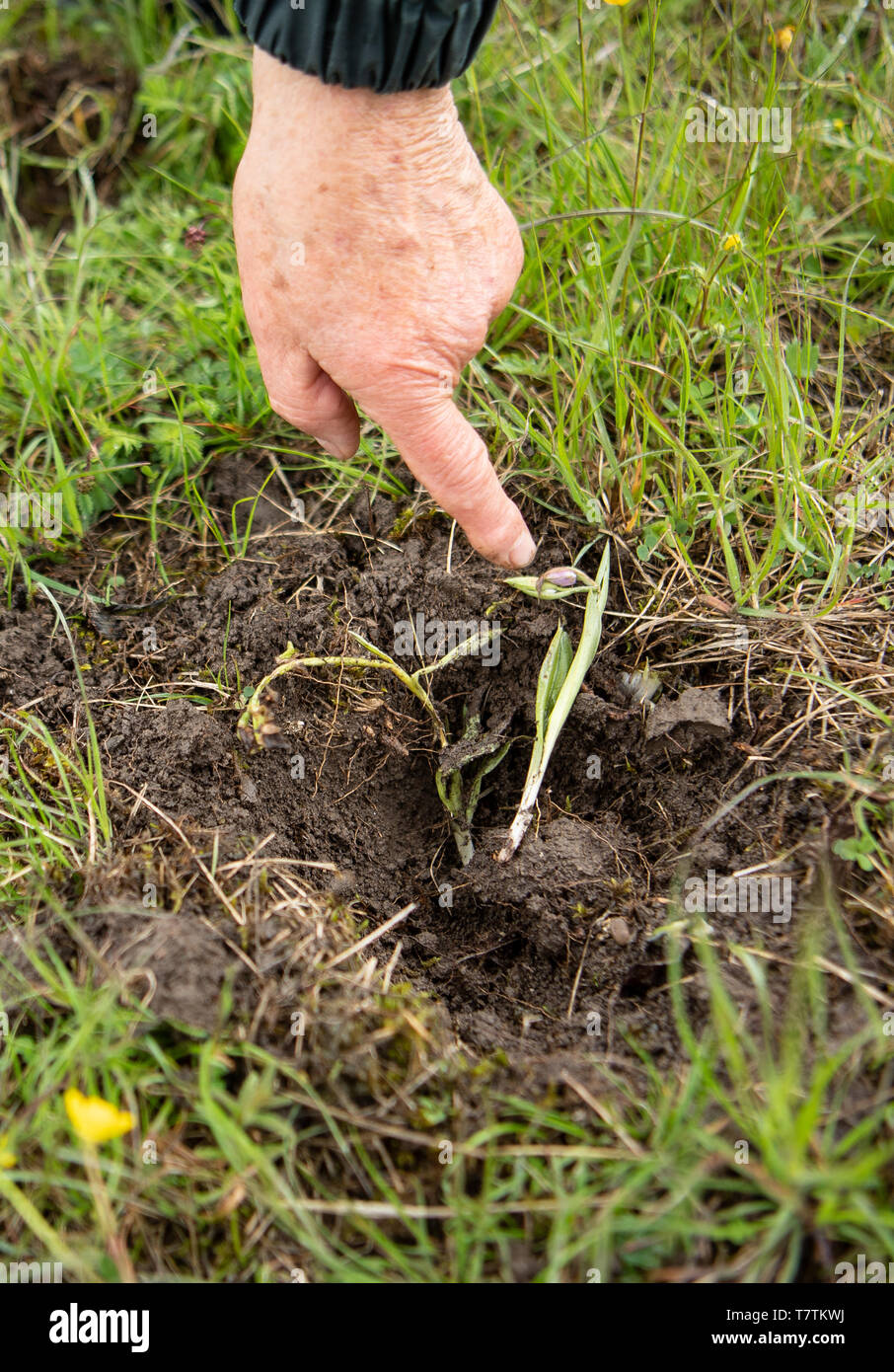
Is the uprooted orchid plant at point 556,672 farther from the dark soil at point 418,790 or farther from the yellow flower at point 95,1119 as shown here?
the yellow flower at point 95,1119

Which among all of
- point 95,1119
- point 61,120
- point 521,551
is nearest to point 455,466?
point 521,551

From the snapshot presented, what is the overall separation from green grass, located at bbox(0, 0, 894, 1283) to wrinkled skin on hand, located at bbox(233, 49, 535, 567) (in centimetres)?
37

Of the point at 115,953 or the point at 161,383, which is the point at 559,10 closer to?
the point at 161,383

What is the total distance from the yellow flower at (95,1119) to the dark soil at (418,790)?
6.6 inches

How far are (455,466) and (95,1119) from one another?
1.13 meters

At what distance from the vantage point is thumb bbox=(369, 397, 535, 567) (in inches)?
62.9

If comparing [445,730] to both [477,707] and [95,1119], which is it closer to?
[477,707]

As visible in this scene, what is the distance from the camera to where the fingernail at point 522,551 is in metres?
1.79

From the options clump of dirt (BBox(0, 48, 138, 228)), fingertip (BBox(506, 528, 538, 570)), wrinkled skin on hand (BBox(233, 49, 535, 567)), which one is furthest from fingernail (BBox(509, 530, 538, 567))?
clump of dirt (BBox(0, 48, 138, 228))

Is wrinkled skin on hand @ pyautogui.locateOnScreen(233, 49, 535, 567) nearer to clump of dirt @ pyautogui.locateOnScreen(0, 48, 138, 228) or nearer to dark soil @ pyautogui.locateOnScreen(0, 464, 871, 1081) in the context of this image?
dark soil @ pyautogui.locateOnScreen(0, 464, 871, 1081)

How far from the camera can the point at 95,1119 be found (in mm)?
1178

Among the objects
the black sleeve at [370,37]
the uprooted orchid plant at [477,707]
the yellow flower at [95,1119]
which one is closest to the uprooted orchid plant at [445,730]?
the uprooted orchid plant at [477,707]

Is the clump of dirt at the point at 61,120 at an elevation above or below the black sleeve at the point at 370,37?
above
